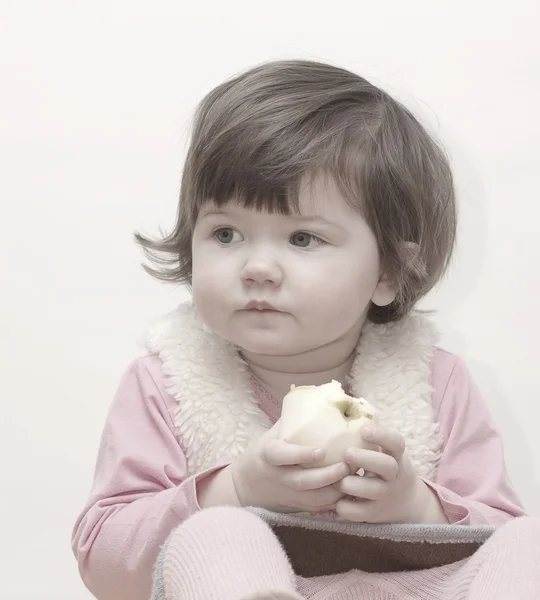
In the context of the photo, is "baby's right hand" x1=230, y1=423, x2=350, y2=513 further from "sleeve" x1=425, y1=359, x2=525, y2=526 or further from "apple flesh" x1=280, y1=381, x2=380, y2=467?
"sleeve" x1=425, y1=359, x2=525, y2=526

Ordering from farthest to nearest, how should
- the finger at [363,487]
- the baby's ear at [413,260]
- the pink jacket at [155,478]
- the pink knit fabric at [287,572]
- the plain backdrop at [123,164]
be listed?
the plain backdrop at [123,164]
the baby's ear at [413,260]
the pink jacket at [155,478]
the finger at [363,487]
the pink knit fabric at [287,572]

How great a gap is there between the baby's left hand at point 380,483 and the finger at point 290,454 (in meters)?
0.03

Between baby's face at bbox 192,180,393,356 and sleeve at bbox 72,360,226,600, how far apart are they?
115 millimetres

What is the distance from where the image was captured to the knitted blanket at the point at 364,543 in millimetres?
804

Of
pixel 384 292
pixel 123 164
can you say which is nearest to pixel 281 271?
pixel 384 292

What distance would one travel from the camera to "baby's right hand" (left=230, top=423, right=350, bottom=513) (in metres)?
0.77

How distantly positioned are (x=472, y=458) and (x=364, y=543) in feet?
0.82

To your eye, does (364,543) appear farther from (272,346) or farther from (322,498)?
(272,346)

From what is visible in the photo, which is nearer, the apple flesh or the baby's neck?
the apple flesh

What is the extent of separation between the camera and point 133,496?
937 millimetres

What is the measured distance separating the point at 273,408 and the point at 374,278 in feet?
0.54

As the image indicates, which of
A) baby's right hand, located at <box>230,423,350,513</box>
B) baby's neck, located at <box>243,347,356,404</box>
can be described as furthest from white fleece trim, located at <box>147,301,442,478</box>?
baby's right hand, located at <box>230,423,350,513</box>

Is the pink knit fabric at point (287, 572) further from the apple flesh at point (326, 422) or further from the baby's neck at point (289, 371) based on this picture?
the baby's neck at point (289, 371)

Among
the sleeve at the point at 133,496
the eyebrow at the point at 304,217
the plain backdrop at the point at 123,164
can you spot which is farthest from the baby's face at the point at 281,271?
the plain backdrop at the point at 123,164
